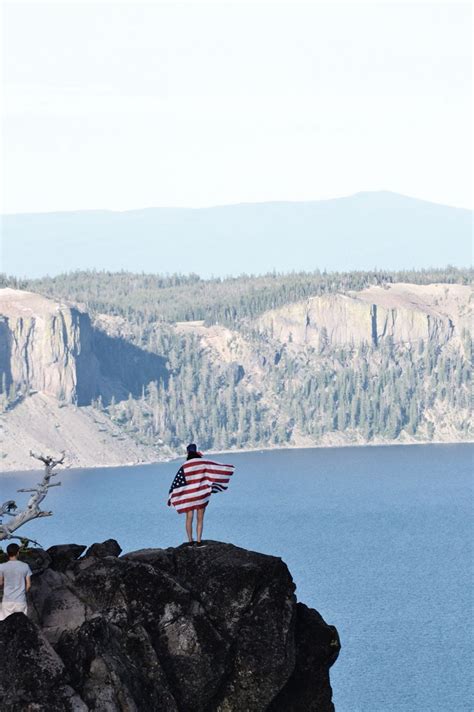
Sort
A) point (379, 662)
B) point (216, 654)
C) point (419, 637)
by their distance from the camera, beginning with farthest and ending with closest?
1. point (419, 637)
2. point (379, 662)
3. point (216, 654)

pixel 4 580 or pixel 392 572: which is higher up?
pixel 4 580

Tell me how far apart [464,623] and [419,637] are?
8.57 meters

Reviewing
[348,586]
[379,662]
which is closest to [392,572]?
[348,586]

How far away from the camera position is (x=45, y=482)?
125 feet

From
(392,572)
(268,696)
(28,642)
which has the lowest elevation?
(392,572)

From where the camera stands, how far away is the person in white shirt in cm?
3319

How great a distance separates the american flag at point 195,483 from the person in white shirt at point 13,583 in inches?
250

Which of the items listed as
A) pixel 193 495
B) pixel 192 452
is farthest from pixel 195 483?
pixel 192 452

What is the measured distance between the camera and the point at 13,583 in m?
33.3

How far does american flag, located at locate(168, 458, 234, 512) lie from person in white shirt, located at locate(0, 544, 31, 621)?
6348 millimetres

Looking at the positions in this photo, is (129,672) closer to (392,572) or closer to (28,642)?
(28,642)

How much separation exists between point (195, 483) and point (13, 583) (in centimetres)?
712

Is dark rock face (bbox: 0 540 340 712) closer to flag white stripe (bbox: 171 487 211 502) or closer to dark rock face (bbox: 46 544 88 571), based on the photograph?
dark rock face (bbox: 46 544 88 571)

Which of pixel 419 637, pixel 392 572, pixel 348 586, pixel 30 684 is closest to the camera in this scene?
pixel 30 684
